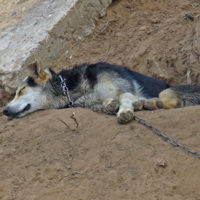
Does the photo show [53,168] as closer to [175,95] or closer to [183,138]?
[183,138]

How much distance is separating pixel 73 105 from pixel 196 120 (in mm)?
2219

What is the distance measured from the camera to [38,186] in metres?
2.79

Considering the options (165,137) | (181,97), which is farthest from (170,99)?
(165,137)

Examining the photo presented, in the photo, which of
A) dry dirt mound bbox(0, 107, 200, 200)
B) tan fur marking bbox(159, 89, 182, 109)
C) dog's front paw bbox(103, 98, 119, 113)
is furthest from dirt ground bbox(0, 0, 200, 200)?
tan fur marking bbox(159, 89, 182, 109)

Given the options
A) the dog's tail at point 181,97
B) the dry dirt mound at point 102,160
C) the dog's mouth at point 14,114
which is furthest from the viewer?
the dog's mouth at point 14,114

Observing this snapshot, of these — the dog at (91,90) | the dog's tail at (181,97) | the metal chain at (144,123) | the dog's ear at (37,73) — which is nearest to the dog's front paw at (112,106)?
the metal chain at (144,123)

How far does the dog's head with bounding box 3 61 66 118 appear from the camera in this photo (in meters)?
4.80

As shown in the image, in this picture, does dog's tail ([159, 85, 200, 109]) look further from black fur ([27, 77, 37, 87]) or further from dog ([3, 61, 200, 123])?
black fur ([27, 77, 37, 87])

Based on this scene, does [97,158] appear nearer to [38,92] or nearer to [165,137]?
[165,137]

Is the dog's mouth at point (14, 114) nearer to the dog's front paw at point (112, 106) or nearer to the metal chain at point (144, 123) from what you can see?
the metal chain at point (144, 123)

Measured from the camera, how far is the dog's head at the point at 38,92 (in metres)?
4.80

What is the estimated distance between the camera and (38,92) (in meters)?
4.90

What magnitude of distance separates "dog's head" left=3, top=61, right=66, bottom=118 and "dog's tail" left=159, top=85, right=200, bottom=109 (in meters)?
1.81

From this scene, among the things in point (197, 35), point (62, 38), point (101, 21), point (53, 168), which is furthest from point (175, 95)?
point (101, 21)
